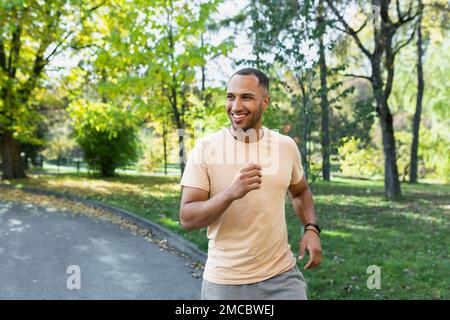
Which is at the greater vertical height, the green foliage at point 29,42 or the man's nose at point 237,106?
the green foliage at point 29,42

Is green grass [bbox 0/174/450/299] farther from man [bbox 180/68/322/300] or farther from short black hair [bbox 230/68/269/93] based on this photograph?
short black hair [bbox 230/68/269/93]

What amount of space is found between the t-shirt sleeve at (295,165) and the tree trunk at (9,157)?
22643mm

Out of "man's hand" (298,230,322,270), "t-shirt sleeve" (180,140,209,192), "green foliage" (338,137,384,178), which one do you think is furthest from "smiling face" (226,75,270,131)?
"green foliage" (338,137,384,178)

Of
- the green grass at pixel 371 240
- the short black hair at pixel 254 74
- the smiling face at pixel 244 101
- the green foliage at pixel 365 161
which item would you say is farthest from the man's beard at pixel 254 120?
the green foliage at pixel 365 161

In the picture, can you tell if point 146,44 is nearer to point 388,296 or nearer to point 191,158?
point 388,296

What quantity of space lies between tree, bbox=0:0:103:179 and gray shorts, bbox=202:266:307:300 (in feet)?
45.6

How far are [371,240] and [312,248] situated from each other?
6406 millimetres

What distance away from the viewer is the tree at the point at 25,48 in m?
16.0

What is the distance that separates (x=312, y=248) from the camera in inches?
109

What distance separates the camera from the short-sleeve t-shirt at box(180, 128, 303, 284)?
237 cm

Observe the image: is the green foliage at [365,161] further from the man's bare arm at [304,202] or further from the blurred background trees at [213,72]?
the man's bare arm at [304,202]

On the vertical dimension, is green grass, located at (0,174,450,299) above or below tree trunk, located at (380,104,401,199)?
below
